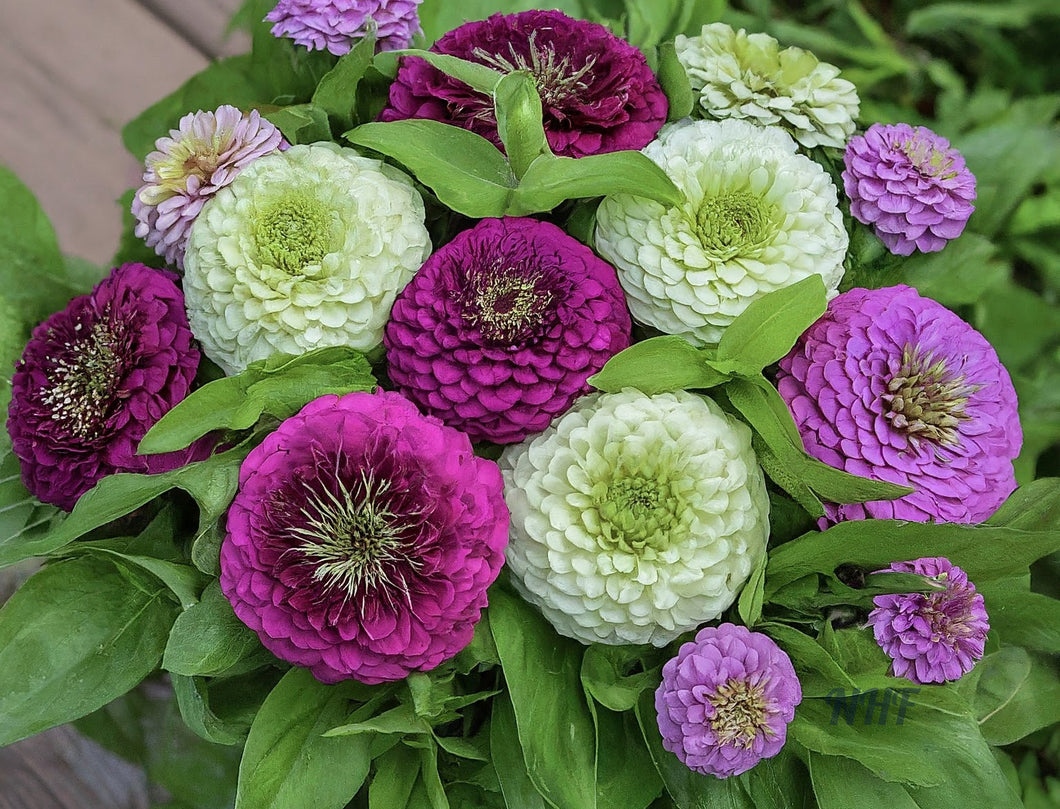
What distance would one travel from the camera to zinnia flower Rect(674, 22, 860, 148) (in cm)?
48

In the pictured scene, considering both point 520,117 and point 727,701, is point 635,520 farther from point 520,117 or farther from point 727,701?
point 520,117

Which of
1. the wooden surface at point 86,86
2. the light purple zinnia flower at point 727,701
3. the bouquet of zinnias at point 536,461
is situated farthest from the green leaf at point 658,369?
the wooden surface at point 86,86

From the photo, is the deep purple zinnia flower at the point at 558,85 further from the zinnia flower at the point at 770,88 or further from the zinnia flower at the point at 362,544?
the zinnia flower at the point at 362,544

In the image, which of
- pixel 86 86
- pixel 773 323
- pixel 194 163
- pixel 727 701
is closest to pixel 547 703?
pixel 727 701

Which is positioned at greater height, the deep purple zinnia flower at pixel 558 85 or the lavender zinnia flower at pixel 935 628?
the deep purple zinnia flower at pixel 558 85

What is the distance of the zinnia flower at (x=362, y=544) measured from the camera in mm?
361

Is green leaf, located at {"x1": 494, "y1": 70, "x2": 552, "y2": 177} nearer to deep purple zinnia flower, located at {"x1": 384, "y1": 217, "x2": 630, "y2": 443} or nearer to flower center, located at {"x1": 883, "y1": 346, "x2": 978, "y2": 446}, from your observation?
deep purple zinnia flower, located at {"x1": 384, "y1": 217, "x2": 630, "y2": 443}

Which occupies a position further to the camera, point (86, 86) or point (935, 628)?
point (86, 86)

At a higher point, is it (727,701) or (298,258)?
(298,258)

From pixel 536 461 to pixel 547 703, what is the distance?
0.11 metres

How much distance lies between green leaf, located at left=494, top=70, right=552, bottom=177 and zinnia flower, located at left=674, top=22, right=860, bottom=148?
12cm

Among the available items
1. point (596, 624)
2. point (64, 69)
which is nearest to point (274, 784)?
point (596, 624)

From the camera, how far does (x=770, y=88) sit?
0.49 m

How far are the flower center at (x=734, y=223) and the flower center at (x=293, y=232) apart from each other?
0.17 metres
